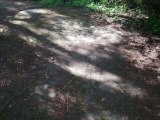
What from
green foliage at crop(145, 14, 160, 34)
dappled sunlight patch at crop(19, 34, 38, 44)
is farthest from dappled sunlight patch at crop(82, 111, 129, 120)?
green foliage at crop(145, 14, 160, 34)

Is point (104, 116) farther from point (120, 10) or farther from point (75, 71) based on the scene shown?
point (120, 10)

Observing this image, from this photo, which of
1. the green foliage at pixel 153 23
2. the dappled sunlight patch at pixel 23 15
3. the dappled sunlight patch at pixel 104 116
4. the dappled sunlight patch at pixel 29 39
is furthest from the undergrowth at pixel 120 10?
the dappled sunlight patch at pixel 104 116

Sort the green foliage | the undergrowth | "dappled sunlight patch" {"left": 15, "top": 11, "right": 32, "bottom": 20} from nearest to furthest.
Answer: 1. the green foliage
2. the undergrowth
3. "dappled sunlight patch" {"left": 15, "top": 11, "right": 32, "bottom": 20}

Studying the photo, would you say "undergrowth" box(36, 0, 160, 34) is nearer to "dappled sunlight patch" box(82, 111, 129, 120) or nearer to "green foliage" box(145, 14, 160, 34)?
"green foliage" box(145, 14, 160, 34)

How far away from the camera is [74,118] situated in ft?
13.9

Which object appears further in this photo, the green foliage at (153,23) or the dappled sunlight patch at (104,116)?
the green foliage at (153,23)

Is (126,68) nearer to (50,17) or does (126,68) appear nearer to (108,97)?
(108,97)

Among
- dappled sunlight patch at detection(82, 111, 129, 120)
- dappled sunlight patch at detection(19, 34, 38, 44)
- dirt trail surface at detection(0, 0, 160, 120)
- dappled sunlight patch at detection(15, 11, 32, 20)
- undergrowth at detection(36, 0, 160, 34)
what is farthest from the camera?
dappled sunlight patch at detection(15, 11, 32, 20)

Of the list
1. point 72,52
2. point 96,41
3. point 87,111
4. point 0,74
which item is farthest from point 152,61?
point 0,74

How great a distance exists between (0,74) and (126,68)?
3418 mm

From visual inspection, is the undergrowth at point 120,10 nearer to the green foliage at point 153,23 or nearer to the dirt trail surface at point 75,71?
the green foliage at point 153,23

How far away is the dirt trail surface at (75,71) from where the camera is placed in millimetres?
4469

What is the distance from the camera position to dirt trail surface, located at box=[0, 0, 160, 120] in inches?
176

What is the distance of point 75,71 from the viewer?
5703 millimetres
